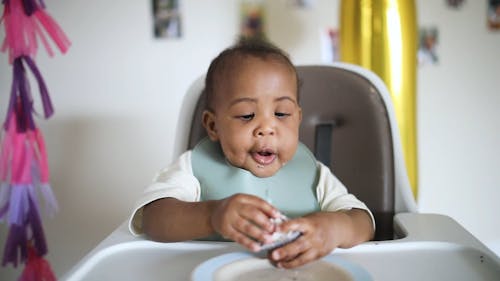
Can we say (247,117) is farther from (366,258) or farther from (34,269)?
(34,269)

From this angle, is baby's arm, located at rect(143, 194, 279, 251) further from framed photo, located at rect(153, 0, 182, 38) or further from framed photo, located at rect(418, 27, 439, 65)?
framed photo, located at rect(418, 27, 439, 65)

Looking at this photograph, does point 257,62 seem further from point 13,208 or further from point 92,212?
point 92,212

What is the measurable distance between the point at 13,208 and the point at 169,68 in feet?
2.42

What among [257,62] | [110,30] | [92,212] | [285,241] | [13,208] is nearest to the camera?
[285,241]

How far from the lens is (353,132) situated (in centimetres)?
95

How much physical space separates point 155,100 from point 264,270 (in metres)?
1.18

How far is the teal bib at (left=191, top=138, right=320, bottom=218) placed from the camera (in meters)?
0.78

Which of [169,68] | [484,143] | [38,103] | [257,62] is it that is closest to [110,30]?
[169,68]

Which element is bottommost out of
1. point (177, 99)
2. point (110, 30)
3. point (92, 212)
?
point (92, 212)

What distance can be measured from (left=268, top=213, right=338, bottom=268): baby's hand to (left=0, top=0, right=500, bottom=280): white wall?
1.13m

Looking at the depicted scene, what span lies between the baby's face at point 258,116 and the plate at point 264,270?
0.21 m

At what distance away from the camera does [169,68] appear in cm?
161

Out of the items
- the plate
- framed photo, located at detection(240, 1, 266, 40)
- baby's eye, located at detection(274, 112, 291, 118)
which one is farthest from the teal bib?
framed photo, located at detection(240, 1, 266, 40)

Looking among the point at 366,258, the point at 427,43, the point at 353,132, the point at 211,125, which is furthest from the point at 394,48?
the point at 366,258
